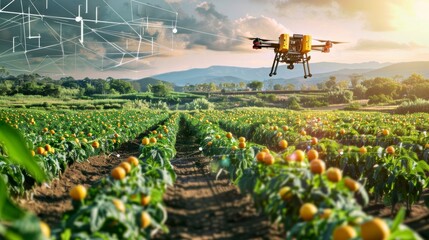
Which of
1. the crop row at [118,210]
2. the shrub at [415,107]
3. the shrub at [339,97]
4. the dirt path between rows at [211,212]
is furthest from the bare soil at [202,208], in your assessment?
the shrub at [339,97]

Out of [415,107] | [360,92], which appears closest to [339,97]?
[360,92]

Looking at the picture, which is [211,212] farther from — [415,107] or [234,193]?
[415,107]

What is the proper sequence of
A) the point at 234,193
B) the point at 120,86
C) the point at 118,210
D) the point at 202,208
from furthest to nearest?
1. the point at 120,86
2. the point at 234,193
3. the point at 202,208
4. the point at 118,210

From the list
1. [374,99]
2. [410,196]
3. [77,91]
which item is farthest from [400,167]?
[77,91]

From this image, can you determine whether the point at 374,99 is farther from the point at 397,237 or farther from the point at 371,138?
the point at 397,237

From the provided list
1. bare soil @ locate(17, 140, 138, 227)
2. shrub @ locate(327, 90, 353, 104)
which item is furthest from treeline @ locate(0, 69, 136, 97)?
bare soil @ locate(17, 140, 138, 227)
